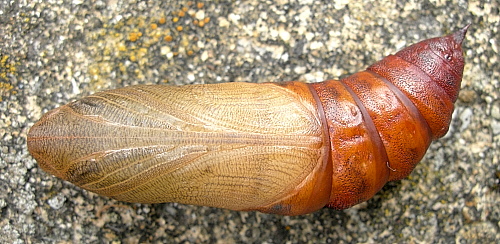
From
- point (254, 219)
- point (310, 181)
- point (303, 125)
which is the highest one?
point (303, 125)

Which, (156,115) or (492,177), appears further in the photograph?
(492,177)

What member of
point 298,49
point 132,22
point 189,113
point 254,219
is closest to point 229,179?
point 189,113

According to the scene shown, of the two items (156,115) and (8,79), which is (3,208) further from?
(156,115)

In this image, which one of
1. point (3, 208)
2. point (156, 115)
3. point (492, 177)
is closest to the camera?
point (156, 115)

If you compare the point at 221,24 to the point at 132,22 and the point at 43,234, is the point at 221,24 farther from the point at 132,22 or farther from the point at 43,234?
the point at 43,234

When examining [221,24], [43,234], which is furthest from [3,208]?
[221,24]

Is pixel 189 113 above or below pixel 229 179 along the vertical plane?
above

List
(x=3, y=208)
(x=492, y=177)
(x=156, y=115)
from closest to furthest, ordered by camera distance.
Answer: (x=156, y=115)
(x=3, y=208)
(x=492, y=177)
